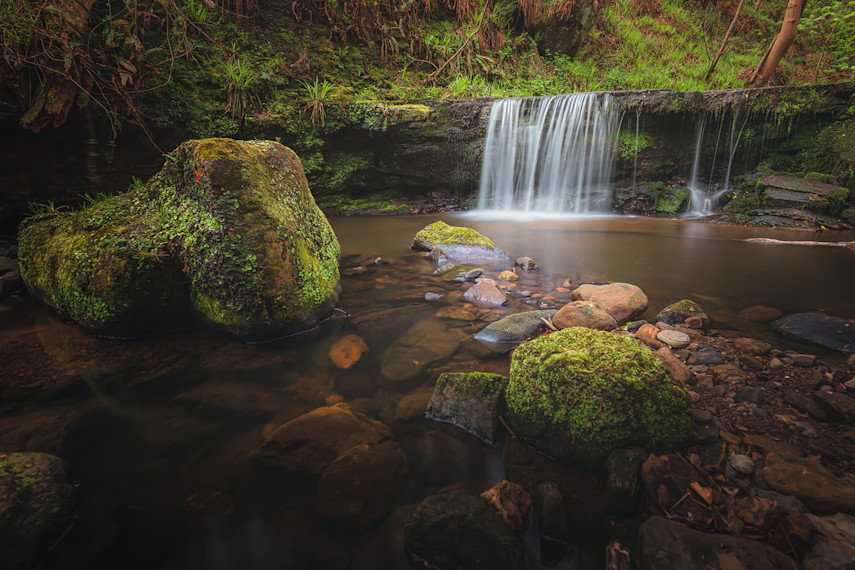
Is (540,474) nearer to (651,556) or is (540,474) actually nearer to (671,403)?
(651,556)

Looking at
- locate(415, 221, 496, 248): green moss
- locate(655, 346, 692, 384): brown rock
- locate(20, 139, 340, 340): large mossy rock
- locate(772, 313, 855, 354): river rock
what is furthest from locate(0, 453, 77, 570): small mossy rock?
locate(415, 221, 496, 248): green moss

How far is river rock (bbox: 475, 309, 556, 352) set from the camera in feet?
9.54

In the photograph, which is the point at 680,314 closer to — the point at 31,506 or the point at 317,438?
the point at 317,438

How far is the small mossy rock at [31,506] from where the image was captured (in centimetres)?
132

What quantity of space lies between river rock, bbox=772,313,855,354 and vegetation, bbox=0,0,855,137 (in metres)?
8.90

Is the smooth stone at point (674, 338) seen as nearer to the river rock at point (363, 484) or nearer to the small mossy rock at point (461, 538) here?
the small mossy rock at point (461, 538)

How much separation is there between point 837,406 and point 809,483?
781 mm

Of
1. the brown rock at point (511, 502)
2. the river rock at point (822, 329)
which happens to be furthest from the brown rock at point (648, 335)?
the brown rock at point (511, 502)

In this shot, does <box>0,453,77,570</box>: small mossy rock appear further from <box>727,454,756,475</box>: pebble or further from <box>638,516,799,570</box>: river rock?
<box>727,454,756,475</box>: pebble

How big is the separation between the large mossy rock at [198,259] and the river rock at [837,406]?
3.49 meters

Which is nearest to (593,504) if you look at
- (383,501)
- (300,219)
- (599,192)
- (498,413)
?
(498,413)

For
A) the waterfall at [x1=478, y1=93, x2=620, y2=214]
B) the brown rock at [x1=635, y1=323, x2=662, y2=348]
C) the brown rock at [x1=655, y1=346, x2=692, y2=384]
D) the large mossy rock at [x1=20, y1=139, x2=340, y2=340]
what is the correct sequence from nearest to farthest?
1. the brown rock at [x1=655, y1=346, x2=692, y2=384]
2. the brown rock at [x1=635, y1=323, x2=662, y2=348]
3. the large mossy rock at [x1=20, y1=139, x2=340, y2=340]
4. the waterfall at [x1=478, y1=93, x2=620, y2=214]

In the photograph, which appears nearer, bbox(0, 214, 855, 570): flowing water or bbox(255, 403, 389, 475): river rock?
bbox(0, 214, 855, 570): flowing water

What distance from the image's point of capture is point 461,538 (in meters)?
1.37
